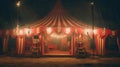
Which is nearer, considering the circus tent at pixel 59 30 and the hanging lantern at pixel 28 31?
the circus tent at pixel 59 30

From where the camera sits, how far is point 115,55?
1098 inches

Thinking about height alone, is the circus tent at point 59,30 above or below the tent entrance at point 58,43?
above

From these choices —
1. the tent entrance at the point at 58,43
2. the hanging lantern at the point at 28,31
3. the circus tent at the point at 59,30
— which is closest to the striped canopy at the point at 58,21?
the circus tent at the point at 59,30

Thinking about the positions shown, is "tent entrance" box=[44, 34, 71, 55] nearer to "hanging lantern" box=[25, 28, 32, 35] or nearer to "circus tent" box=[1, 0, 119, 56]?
"circus tent" box=[1, 0, 119, 56]

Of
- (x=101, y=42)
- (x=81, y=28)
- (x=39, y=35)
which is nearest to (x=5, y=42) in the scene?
(x=39, y=35)

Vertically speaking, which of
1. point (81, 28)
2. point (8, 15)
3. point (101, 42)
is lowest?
point (101, 42)

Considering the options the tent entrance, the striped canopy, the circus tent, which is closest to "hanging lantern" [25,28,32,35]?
the circus tent

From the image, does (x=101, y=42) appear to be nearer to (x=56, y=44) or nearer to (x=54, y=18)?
(x=54, y=18)

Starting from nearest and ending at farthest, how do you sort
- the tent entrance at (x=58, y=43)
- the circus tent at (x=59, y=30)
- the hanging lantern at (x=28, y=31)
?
the circus tent at (x=59, y=30), the hanging lantern at (x=28, y=31), the tent entrance at (x=58, y=43)

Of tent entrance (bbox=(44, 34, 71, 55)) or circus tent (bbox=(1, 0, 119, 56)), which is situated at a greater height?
circus tent (bbox=(1, 0, 119, 56))

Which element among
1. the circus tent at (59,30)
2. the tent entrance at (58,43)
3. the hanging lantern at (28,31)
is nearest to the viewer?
the circus tent at (59,30)

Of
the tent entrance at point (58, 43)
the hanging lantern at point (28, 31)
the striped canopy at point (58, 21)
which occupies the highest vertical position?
the striped canopy at point (58, 21)

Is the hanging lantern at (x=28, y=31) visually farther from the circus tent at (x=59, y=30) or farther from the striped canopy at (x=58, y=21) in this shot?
the striped canopy at (x=58, y=21)

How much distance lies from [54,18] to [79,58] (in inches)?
220
